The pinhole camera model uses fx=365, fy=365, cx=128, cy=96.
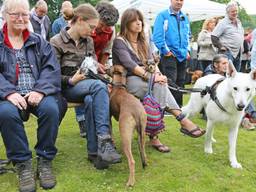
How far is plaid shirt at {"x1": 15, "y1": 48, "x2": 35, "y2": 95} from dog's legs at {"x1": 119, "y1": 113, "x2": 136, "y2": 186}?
1041mm

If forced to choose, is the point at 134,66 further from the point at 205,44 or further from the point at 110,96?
the point at 205,44

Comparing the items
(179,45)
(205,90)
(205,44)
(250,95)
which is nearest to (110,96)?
(205,90)

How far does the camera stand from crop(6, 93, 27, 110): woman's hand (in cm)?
358

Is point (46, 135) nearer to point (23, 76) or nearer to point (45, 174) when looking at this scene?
point (45, 174)

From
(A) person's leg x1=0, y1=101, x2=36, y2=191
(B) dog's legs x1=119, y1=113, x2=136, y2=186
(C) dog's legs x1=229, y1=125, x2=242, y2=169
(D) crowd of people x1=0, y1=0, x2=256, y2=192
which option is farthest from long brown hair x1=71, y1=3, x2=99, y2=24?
(C) dog's legs x1=229, y1=125, x2=242, y2=169

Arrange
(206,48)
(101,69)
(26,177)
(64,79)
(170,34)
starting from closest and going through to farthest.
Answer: (26,177)
(64,79)
(101,69)
(170,34)
(206,48)

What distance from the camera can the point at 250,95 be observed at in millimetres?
4332

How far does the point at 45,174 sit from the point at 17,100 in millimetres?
834

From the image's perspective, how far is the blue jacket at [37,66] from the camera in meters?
3.82

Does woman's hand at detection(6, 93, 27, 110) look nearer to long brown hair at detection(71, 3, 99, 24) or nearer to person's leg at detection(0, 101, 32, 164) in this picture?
person's leg at detection(0, 101, 32, 164)

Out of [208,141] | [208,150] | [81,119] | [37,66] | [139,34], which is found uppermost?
[139,34]

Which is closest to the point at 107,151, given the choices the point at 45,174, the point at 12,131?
the point at 45,174

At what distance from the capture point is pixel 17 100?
3596 millimetres

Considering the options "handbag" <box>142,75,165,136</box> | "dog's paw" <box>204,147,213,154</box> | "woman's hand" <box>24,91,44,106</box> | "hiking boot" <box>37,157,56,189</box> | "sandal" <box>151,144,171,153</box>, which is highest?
"woman's hand" <box>24,91,44,106</box>
